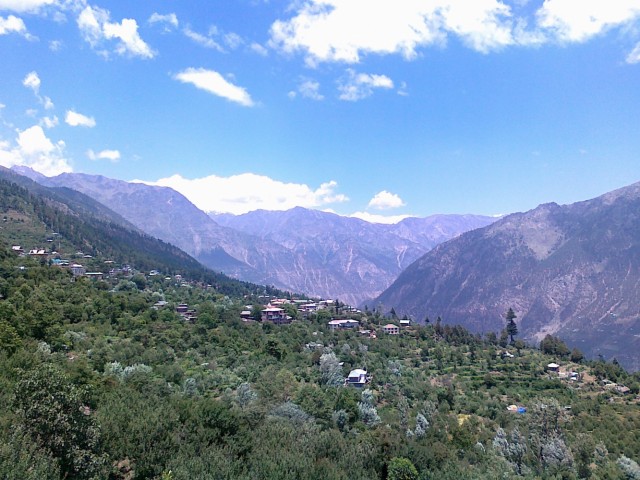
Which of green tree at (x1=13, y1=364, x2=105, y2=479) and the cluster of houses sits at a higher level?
green tree at (x1=13, y1=364, x2=105, y2=479)

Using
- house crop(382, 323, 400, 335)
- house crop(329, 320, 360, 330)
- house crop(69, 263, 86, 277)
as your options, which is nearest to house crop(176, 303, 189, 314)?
house crop(329, 320, 360, 330)

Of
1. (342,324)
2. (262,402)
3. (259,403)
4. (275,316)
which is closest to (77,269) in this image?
(275,316)

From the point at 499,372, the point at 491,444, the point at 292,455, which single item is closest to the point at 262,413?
the point at 292,455

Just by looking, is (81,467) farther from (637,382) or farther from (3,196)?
(3,196)

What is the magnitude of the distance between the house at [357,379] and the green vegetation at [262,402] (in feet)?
2.99

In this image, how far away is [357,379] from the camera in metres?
48.6

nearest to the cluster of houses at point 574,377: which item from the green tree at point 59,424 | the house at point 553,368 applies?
the house at point 553,368

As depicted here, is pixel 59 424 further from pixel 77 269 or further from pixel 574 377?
pixel 77 269

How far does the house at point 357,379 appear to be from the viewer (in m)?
48.0

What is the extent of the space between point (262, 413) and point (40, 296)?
1387 inches

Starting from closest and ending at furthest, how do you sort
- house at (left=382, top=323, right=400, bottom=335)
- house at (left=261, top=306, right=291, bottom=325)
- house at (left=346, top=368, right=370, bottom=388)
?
house at (left=346, top=368, right=370, bottom=388)
house at (left=382, top=323, right=400, bottom=335)
house at (left=261, top=306, right=291, bottom=325)

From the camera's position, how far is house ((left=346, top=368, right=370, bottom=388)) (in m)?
48.0

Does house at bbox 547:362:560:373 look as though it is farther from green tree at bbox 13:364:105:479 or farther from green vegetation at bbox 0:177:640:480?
green tree at bbox 13:364:105:479

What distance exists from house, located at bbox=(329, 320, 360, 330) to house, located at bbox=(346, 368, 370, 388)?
29.6m
